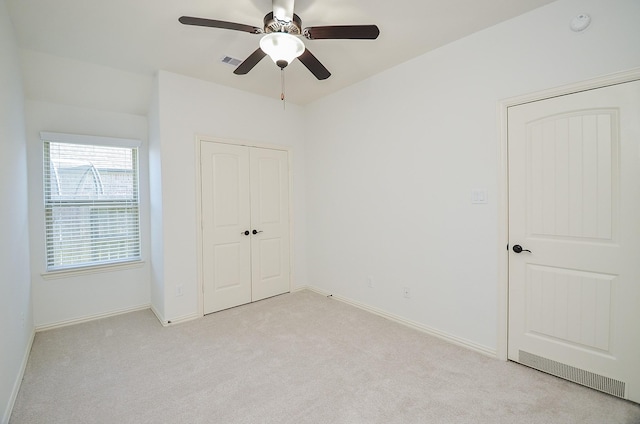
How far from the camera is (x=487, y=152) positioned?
8.09ft

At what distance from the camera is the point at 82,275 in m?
3.32

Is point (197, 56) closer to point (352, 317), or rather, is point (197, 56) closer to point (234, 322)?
point (234, 322)

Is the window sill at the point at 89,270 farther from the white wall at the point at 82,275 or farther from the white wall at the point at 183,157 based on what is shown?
the white wall at the point at 183,157

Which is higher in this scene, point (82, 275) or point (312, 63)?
point (312, 63)

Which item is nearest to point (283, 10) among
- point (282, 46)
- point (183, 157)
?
A: point (282, 46)

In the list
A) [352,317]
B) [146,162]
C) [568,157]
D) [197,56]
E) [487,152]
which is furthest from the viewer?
[146,162]

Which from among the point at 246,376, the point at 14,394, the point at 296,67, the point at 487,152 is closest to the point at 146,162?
the point at 296,67

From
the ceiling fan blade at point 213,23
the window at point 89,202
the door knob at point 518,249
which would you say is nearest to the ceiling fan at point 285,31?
the ceiling fan blade at point 213,23

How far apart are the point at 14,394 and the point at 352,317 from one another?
2808 mm

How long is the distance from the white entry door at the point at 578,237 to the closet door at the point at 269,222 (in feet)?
→ 9.11

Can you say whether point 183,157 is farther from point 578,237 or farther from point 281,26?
point 578,237

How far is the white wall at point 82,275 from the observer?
3061mm

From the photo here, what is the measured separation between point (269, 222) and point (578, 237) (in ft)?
10.7

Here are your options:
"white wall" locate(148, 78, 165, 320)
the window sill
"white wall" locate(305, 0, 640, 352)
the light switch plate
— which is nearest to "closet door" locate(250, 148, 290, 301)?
"white wall" locate(305, 0, 640, 352)
